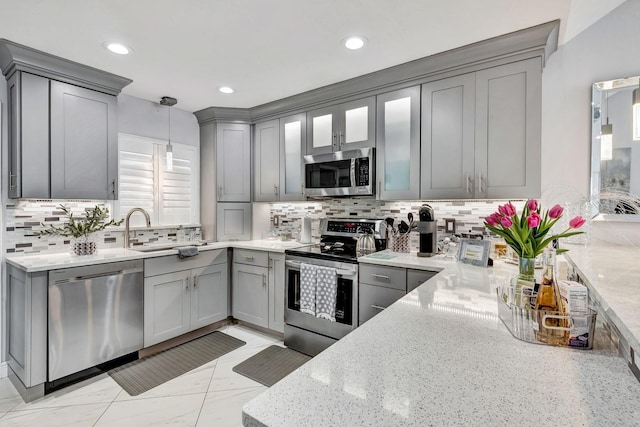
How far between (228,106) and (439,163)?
249 cm

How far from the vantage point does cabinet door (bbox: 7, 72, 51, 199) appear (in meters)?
2.46

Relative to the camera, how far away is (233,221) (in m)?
3.83

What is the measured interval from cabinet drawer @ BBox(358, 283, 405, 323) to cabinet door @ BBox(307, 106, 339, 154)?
143 cm

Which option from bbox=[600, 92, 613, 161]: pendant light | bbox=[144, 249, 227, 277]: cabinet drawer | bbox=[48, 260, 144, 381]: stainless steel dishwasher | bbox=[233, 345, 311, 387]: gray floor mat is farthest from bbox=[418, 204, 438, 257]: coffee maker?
bbox=[48, 260, 144, 381]: stainless steel dishwasher

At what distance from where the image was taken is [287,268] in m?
3.03

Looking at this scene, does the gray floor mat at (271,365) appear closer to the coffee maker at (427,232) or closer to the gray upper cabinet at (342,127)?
the coffee maker at (427,232)

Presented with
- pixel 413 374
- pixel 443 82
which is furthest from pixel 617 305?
pixel 443 82

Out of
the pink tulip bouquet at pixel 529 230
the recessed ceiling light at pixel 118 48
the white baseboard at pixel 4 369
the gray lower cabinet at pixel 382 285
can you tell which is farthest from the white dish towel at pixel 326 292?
the white baseboard at pixel 4 369

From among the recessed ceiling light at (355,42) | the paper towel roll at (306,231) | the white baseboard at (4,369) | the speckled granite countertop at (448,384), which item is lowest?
the white baseboard at (4,369)

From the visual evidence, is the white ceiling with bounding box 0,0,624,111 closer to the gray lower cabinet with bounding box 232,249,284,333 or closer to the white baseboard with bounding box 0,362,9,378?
the gray lower cabinet with bounding box 232,249,284,333

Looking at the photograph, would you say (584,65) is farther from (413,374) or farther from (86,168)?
(86,168)

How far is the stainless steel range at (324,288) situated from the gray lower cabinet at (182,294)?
0.87 metres

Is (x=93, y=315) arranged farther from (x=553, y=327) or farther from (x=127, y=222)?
(x=553, y=327)

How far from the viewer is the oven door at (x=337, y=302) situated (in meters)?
2.59
